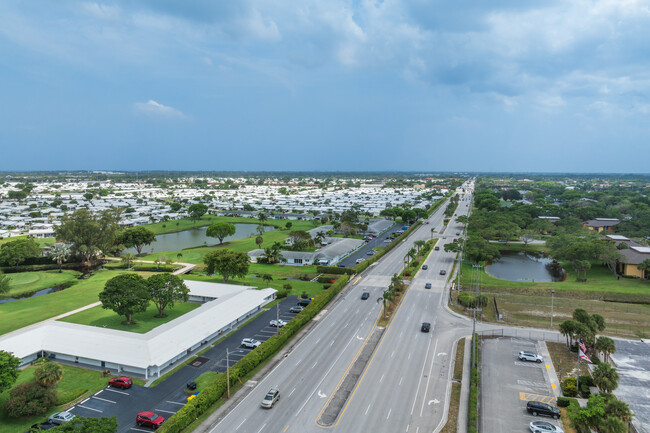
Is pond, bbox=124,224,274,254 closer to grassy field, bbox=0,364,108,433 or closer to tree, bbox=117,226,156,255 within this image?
tree, bbox=117,226,156,255

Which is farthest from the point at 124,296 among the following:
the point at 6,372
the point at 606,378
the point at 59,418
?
the point at 606,378

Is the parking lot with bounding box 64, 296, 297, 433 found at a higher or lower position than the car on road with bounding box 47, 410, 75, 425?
lower

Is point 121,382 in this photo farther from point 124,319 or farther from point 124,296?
point 124,319

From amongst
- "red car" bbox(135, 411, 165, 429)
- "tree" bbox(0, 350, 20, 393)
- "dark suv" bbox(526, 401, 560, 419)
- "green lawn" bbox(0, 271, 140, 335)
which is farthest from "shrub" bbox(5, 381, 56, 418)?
"dark suv" bbox(526, 401, 560, 419)

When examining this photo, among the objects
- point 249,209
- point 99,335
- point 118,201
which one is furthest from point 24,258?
point 118,201

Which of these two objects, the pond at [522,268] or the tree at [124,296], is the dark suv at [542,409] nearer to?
the tree at [124,296]

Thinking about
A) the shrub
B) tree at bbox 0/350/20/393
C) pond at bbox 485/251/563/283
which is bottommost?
pond at bbox 485/251/563/283
